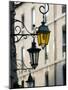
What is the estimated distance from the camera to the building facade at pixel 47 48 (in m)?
2.25

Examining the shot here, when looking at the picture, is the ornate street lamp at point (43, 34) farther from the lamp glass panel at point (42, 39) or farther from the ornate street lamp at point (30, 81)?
the ornate street lamp at point (30, 81)

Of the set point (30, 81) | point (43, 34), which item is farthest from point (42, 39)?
point (30, 81)

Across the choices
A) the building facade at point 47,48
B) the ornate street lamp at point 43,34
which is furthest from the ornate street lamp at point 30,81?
the ornate street lamp at point 43,34

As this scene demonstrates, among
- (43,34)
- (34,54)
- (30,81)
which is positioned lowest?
(30,81)

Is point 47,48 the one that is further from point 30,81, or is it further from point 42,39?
point 30,81

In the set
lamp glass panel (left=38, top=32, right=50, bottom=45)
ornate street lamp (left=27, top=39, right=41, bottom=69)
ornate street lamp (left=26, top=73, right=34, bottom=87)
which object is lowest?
ornate street lamp (left=26, top=73, right=34, bottom=87)

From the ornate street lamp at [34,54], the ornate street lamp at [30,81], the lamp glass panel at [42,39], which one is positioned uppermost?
the lamp glass panel at [42,39]

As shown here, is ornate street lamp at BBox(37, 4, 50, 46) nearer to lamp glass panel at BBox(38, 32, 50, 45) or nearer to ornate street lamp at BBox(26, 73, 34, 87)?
lamp glass panel at BBox(38, 32, 50, 45)

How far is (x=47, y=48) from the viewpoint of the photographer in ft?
7.50

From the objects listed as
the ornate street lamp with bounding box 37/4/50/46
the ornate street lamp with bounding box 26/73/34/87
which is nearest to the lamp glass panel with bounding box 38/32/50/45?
the ornate street lamp with bounding box 37/4/50/46

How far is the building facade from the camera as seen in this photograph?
88.4 inches

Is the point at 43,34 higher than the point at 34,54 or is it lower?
higher

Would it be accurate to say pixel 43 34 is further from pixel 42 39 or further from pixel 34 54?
pixel 34 54

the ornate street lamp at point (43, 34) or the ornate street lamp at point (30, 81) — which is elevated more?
the ornate street lamp at point (43, 34)
